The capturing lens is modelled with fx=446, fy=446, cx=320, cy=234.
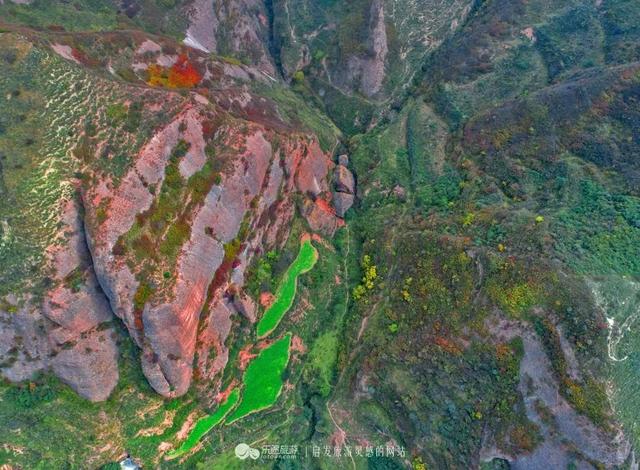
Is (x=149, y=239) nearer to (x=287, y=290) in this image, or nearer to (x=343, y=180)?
(x=287, y=290)

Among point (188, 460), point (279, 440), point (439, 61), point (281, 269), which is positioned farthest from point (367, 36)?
point (188, 460)

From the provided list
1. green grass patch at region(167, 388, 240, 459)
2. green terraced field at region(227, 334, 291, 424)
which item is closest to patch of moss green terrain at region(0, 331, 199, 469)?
green grass patch at region(167, 388, 240, 459)

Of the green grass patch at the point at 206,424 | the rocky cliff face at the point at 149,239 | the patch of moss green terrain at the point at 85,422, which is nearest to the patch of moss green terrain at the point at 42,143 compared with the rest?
the rocky cliff face at the point at 149,239

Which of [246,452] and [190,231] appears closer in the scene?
[190,231]

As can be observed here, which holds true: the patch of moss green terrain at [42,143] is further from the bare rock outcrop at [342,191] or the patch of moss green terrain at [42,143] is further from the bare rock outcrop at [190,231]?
the bare rock outcrop at [342,191]

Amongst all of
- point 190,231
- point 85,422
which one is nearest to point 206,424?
point 85,422

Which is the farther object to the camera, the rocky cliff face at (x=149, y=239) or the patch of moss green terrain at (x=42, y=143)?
the rocky cliff face at (x=149, y=239)
